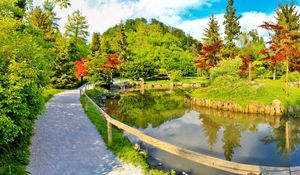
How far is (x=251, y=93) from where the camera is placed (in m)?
24.0

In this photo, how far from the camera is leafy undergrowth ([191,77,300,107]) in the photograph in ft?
75.2

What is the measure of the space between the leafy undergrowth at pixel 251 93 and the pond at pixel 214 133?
1.88m

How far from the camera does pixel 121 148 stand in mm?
11234

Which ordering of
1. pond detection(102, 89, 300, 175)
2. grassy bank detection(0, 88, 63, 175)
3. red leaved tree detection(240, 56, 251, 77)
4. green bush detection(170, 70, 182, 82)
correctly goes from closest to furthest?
1. grassy bank detection(0, 88, 63, 175)
2. pond detection(102, 89, 300, 175)
3. red leaved tree detection(240, 56, 251, 77)
4. green bush detection(170, 70, 182, 82)

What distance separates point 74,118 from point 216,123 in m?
9.60

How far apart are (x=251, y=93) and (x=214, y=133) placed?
30.1 feet

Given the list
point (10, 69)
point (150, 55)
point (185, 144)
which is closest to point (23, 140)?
point (10, 69)

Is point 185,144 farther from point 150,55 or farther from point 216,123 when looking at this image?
point 150,55

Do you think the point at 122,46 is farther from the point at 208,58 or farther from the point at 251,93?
the point at 251,93

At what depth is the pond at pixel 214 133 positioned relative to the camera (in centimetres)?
1188

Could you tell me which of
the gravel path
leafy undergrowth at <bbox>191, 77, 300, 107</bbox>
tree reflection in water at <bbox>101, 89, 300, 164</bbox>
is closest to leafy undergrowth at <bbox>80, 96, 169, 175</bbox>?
the gravel path

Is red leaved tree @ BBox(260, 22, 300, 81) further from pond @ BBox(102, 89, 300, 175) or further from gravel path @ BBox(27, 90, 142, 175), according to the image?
gravel path @ BBox(27, 90, 142, 175)

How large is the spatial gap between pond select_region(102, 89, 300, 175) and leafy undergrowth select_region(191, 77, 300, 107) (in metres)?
1.88

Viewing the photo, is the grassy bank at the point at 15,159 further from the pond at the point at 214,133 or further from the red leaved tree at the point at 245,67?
the red leaved tree at the point at 245,67
